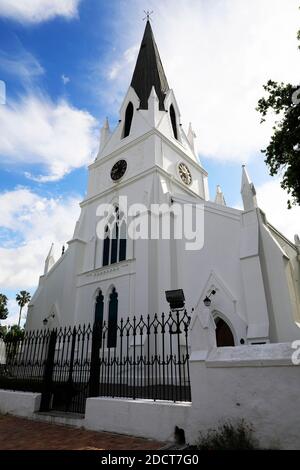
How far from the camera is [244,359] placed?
4926mm

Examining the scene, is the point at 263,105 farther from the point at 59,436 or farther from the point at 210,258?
the point at 59,436

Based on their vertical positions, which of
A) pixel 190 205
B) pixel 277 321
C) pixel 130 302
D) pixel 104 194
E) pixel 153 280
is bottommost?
pixel 277 321

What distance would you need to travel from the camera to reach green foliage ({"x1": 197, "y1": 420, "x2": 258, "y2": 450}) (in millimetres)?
4539

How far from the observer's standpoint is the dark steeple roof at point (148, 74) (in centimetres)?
2420

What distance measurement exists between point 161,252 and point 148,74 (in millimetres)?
18329

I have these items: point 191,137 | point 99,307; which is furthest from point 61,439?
point 191,137

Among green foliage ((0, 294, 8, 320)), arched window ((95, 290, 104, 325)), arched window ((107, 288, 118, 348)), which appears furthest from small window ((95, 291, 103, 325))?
green foliage ((0, 294, 8, 320))

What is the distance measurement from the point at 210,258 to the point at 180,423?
29.0 feet

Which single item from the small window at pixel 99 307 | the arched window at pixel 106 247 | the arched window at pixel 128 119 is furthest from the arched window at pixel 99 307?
the arched window at pixel 128 119

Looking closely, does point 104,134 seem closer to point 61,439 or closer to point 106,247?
point 106,247

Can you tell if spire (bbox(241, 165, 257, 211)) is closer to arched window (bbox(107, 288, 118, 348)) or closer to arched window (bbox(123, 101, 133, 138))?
arched window (bbox(107, 288, 118, 348))

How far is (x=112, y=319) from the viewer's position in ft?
50.3

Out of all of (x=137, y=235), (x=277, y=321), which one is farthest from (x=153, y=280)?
(x=277, y=321)

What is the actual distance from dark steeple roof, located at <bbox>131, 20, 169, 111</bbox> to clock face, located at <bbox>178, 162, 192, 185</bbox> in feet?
19.2
